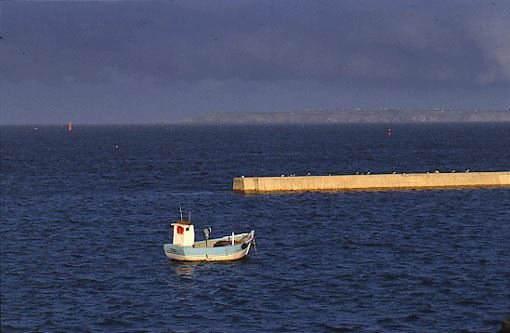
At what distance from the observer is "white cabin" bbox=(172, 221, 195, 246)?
67.1 m

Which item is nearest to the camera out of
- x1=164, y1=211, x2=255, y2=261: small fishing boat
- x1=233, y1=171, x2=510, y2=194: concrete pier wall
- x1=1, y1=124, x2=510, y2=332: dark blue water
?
x1=1, y1=124, x2=510, y2=332: dark blue water

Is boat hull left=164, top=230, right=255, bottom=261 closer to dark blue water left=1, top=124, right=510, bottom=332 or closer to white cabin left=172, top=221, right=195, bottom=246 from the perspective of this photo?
white cabin left=172, top=221, right=195, bottom=246

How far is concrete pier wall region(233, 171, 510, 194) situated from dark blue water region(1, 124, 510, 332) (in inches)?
118

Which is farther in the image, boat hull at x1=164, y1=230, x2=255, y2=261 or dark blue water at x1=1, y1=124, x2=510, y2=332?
boat hull at x1=164, y1=230, x2=255, y2=261

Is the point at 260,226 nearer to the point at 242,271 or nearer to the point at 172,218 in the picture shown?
the point at 172,218

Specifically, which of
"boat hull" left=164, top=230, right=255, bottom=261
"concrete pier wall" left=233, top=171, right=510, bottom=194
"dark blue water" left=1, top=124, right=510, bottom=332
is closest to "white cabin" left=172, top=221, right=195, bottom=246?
"boat hull" left=164, top=230, right=255, bottom=261

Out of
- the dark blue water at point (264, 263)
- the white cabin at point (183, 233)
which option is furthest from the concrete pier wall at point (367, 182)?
the white cabin at point (183, 233)

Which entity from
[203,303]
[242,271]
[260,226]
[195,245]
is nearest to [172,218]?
[260,226]

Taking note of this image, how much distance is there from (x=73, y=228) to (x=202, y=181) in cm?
5282

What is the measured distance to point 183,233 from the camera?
6738 cm

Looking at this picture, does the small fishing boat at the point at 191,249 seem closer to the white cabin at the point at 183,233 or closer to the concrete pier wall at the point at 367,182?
the white cabin at the point at 183,233

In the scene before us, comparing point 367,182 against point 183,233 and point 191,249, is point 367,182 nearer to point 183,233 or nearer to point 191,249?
point 183,233

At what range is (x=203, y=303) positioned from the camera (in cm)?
5369

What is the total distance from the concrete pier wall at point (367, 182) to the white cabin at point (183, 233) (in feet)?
148
